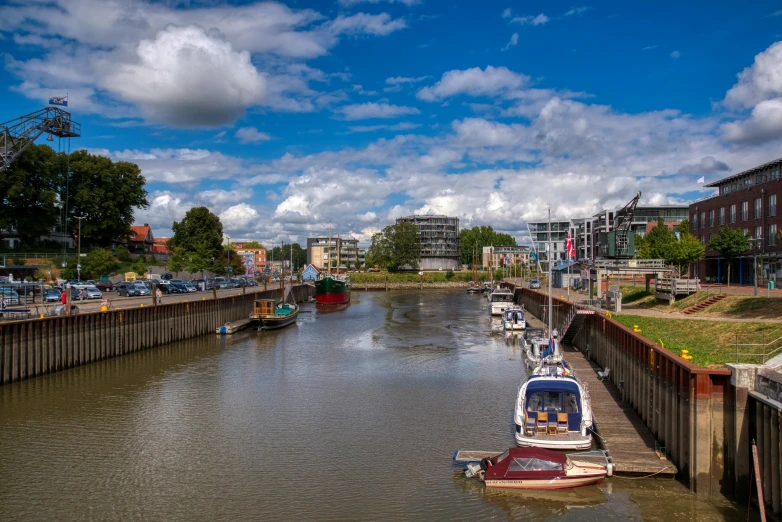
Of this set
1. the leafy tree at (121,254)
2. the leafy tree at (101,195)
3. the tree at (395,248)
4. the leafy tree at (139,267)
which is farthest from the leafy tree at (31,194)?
the tree at (395,248)

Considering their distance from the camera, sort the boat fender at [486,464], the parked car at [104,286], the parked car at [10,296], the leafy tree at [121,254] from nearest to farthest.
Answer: the boat fender at [486,464] < the parked car at [10,296] < the parked car at [104,286] < the leafy tree at [121,254]

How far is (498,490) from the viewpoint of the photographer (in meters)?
17.1

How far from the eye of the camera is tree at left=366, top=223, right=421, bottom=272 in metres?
168

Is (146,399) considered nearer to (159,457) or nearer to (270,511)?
(159,457)

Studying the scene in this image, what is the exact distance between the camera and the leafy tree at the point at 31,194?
81188 mm

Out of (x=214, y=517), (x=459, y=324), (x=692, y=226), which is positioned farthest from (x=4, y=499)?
(x=692, y=226)

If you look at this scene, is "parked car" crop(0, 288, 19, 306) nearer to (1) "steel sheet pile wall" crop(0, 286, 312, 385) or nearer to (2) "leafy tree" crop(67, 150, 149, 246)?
(1) "steel sheet pile wall" crop(0, 286, 312, 385)

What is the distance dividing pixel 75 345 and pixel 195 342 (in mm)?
13893

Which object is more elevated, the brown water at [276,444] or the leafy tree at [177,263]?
the leafy tree at [177,263]

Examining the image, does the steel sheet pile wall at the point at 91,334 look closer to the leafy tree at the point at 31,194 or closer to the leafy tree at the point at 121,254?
the leafy tree at the point at 31,194

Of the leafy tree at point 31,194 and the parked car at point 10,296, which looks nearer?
the parked car at point 10,296

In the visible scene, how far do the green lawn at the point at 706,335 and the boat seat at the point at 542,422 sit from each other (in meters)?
5.40

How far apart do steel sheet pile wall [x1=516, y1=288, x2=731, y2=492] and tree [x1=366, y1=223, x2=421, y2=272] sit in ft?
470

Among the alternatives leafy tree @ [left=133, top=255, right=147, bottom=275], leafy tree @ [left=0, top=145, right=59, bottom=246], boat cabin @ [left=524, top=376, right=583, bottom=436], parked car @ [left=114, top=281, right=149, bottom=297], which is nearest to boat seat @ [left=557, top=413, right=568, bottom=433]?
boat cabin @ [left=524, top=376, right=583, bottom=436]
